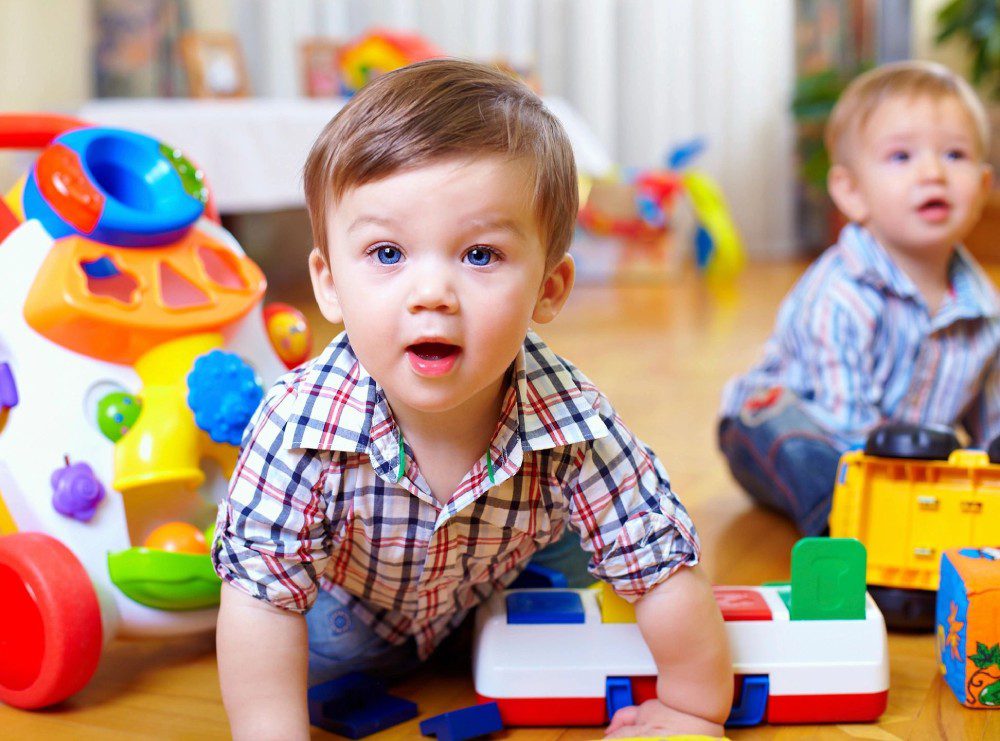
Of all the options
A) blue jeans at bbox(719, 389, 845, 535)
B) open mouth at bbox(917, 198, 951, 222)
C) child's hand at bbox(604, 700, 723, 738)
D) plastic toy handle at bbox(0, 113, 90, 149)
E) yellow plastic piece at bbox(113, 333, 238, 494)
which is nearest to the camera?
child's hand at bbox(604, 700, 723, 738)

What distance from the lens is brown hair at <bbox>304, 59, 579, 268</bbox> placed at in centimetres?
67

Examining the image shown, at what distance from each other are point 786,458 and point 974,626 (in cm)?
40

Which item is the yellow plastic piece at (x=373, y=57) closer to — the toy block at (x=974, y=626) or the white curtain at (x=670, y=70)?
the white curtain at (x=670, y=70)

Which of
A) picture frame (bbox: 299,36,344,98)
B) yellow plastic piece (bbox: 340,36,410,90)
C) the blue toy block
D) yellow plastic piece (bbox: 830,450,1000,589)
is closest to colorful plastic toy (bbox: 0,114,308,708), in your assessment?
the blue toy block

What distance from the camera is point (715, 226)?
12.1 feet

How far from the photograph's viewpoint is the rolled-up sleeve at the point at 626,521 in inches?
30.7

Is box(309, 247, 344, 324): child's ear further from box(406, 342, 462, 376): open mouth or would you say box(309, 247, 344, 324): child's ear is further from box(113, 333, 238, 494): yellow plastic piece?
box(113, 333, 238, 494): yellow plastic piece

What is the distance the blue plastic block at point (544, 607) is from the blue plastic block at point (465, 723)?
0.06 meters

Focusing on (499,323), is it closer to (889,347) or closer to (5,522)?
(5,522)

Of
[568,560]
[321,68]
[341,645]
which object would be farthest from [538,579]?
[321,68]

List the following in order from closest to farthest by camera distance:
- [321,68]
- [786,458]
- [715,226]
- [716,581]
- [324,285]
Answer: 1. [324,285]
2. [716,581]
3. [786,458]
4. [321,68]
5. [715,226]

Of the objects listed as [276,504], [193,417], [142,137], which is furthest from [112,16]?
[276,504]

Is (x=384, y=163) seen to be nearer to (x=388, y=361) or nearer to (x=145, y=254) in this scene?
(x=388, y=361)

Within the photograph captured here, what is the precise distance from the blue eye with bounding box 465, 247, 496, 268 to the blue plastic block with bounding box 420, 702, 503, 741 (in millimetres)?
305
